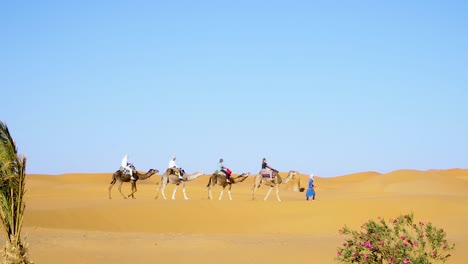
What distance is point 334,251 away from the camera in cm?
1698

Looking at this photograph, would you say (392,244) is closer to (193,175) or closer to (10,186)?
(10,186)

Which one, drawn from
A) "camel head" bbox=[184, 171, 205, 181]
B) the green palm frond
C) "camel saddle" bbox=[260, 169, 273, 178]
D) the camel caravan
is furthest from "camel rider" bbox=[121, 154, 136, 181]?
the green palm frond

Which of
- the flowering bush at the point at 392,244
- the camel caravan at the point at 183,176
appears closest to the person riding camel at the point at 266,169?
the camel caravan at the point at 183,176

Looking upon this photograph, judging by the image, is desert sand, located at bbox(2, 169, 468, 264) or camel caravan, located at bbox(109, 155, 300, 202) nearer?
desert sand, located at bbox(2, 169, 468, 264)

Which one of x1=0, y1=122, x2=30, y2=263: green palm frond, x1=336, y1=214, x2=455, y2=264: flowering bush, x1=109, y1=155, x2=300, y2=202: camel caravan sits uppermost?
x1=109, y1=155, x2=300, y2=202: camel caravan

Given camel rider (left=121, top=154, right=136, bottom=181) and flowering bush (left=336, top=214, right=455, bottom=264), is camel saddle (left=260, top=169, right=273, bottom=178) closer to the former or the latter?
camel rider (left=121, top=154, right=136, bottom=181)

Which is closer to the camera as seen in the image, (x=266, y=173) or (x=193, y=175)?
(x=266, y=173)

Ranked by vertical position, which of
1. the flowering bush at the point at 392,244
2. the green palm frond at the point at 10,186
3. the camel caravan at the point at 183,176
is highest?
the camel caravan at the point at 183,176

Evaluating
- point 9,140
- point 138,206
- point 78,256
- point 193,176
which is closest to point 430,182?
point 193,176

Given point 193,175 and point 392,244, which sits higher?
point 193,175

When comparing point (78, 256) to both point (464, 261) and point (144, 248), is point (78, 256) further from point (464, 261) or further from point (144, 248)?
point (464, 261)

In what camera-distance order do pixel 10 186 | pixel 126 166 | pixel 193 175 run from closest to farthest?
pixel 10 186 → pixel 126 166 → pixel 193 175

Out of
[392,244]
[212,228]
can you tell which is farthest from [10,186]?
[212,228]

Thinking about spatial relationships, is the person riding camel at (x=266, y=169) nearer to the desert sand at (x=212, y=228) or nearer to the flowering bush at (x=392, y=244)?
the desert sand at (x=212, y=228)
